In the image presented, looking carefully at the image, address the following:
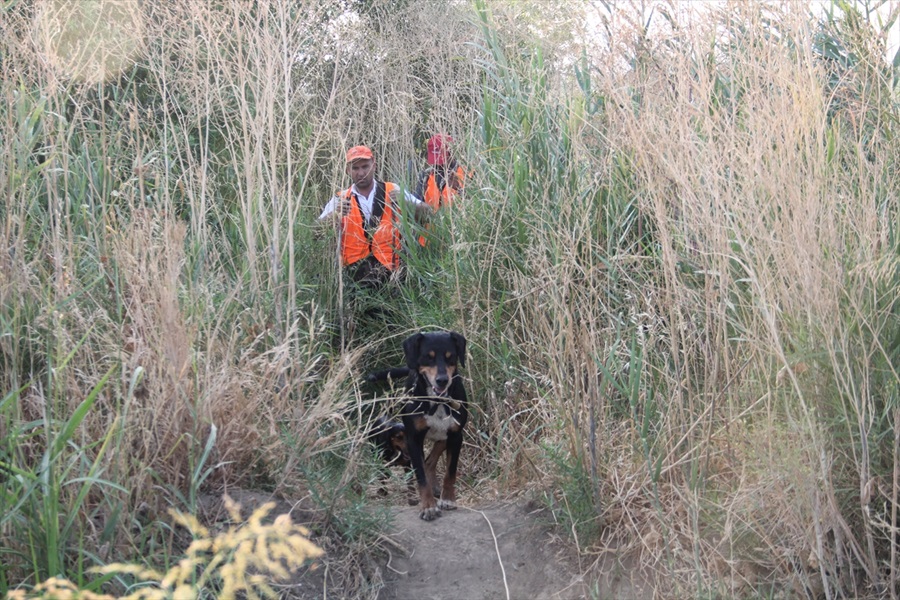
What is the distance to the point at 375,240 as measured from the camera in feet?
21.0

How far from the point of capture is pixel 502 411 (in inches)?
205

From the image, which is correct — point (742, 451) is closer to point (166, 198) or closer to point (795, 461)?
point (795, 461)

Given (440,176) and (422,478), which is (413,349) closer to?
(422,478)

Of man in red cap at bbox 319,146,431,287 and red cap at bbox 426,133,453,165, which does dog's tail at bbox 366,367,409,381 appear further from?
red cap at bbox 426,133,453,165

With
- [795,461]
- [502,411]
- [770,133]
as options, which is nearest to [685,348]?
[795,461]

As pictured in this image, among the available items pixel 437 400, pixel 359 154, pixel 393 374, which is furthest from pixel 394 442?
pixel 359 154

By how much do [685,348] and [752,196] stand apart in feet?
2.30

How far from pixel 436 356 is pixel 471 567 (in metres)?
1.20

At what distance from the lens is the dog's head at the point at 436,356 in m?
4.84

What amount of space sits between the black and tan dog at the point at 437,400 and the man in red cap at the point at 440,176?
1249mm

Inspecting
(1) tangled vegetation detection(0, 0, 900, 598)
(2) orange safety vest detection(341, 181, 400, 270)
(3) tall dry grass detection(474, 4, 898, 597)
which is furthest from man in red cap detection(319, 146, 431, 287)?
(3) tall dry grass detection(474, 4, 898, 597)

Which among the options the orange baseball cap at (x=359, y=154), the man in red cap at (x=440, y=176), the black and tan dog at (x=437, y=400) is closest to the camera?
the black and tan dog at (x=437, y=400)

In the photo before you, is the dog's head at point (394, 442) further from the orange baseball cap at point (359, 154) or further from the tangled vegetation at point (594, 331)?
Result: the orange baseball cap at point (359, 154)

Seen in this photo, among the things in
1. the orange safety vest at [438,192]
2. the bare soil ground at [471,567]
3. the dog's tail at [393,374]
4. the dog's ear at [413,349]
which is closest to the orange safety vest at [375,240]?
the orange safety vest at [438,192]
